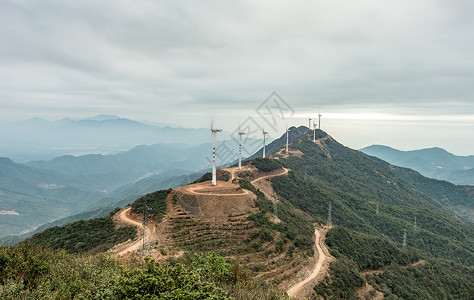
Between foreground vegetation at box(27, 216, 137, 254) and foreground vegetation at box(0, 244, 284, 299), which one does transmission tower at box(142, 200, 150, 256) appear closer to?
foreground vegetation at box(27, 216, 137, 254)

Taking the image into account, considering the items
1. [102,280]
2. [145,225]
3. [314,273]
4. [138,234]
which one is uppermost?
[102,280]

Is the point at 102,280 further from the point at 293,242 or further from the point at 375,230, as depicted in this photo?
the point at 375,230

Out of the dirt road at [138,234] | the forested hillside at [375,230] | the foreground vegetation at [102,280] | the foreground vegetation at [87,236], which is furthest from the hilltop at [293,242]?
the foreground vegetation at [102,280]

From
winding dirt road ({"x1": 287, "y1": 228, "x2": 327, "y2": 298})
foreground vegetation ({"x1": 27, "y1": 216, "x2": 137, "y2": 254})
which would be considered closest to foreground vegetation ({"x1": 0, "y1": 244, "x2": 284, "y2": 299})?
foreground vegetation ({"x1": 27, "y1": 216, "x2": 137, "y2": 254})

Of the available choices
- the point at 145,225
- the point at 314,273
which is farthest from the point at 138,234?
the point at 314,273

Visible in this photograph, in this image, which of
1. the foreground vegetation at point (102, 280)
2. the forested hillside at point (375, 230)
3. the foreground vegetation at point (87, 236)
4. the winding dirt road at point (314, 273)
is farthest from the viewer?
the forested hillside at point (375, 230)

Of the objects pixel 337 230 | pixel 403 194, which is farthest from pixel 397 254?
pixel 403 194

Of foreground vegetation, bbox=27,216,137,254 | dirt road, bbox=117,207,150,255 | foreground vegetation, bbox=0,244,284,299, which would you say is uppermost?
foreground vegetation, bbox=0,244,284,299

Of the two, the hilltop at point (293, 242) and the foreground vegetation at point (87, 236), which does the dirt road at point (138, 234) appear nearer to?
the hilltop at point (293, 242)

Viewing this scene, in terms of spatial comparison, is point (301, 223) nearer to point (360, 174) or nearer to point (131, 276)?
point (131, 276)
